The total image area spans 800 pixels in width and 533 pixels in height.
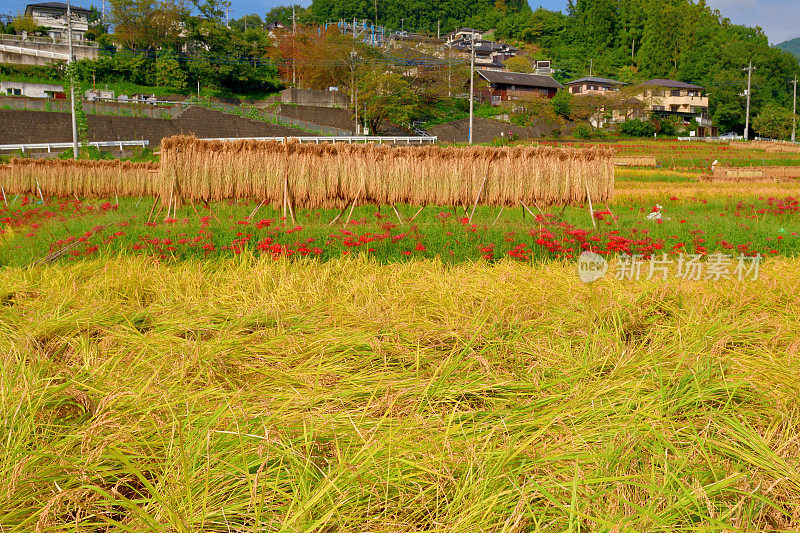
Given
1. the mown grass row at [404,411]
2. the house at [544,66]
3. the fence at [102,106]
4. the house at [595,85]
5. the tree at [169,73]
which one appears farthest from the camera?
the house at [544,66]

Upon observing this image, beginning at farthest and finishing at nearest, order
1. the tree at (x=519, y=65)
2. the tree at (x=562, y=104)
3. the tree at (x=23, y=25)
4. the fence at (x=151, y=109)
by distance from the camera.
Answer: the tree at (x=519, y=65)
the tree at (x=562, y=104)
the tree at (x=23, y=25)
the fence at (x=151, y=109)

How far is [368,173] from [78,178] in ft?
36.6

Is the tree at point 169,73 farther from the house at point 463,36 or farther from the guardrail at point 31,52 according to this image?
the house at point 463,36

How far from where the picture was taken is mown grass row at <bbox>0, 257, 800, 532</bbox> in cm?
284

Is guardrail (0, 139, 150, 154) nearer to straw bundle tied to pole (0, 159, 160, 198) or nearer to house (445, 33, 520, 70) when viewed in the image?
straw bundle tied to pole (0, 159, 160, 198)

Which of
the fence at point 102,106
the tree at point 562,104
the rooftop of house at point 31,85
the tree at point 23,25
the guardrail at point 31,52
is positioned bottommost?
the fence at point 102,106

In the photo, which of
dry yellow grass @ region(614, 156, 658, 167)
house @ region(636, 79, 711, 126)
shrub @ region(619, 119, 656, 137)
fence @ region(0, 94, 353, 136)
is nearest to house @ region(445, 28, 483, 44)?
house @ region(636, 79, 711, 126)

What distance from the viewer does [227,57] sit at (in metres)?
52.3

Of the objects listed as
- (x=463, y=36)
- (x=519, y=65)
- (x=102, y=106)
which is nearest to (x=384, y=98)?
(x=102, y=106)

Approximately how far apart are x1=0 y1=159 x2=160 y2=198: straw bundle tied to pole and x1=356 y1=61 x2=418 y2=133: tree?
31.0 m

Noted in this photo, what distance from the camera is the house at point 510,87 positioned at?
66.4 m

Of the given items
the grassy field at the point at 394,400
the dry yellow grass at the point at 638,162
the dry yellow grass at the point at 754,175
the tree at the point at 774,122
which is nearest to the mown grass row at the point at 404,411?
the grassy field at the point at 394,400

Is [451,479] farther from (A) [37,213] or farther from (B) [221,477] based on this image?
(A) [37,213]

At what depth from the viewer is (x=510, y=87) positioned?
68375mm
